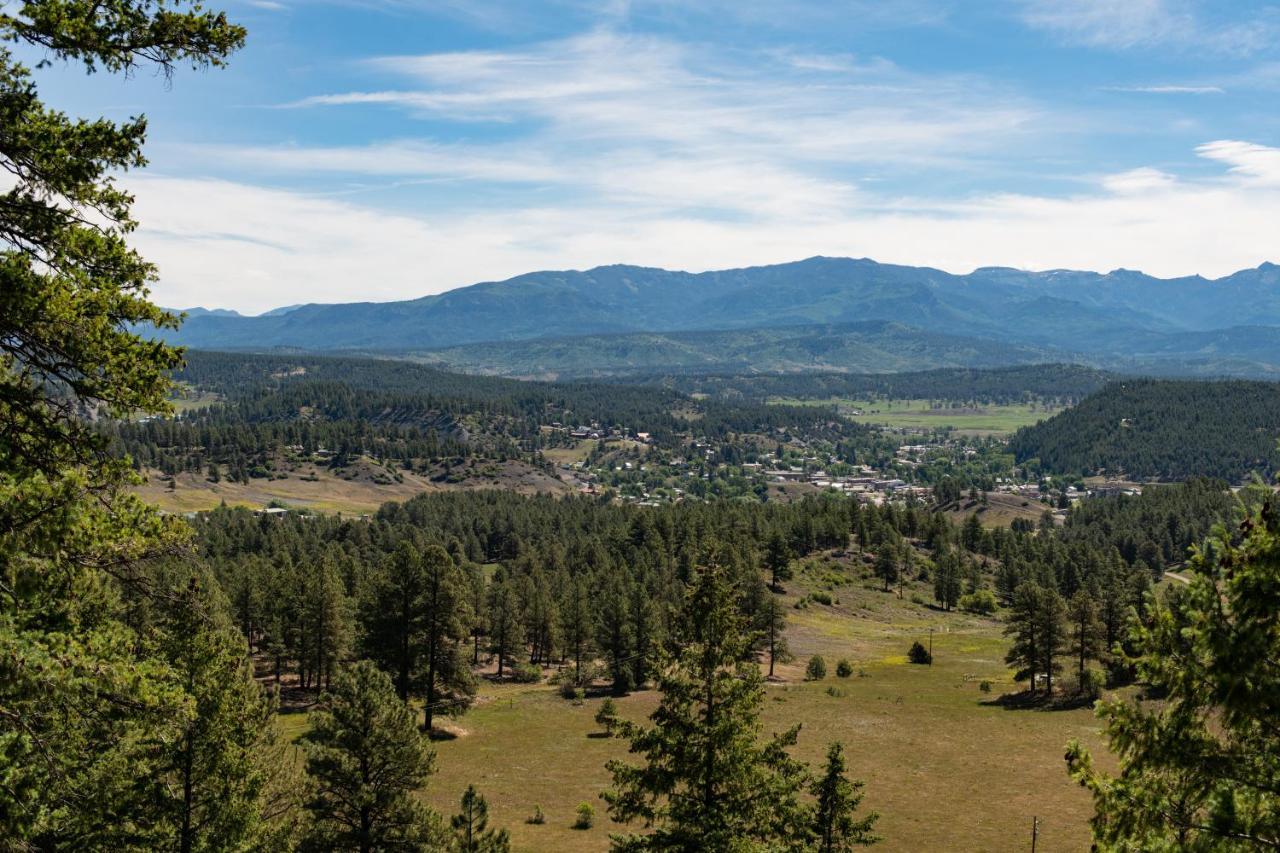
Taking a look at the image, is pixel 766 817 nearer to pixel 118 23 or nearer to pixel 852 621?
pixel 118 23

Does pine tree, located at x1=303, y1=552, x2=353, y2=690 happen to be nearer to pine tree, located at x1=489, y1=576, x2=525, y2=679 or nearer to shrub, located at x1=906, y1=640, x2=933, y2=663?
pine tree, located at x1=489, y1=576, x2=525, y2=679

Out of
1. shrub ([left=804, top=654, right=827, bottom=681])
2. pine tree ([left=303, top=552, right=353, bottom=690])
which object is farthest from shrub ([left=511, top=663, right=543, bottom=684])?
shrub ([left=804, top=654, right=827, bottom=681])

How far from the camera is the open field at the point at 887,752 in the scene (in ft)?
147

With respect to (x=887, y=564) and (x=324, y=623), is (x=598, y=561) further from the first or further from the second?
(x=324, y=623)

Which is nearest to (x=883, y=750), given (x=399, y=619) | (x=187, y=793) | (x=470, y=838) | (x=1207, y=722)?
(x=399, y=619)

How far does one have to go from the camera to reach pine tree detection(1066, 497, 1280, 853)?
980cm

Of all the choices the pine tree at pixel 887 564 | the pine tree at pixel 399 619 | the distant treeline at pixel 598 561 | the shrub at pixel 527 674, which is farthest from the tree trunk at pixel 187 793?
the pine tree at pixel 887 564

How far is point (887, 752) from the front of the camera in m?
61.2

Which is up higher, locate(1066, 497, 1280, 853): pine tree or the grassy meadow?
locate(1066, 497, 1280, 853): pine tree

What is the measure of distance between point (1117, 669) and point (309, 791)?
7343 cm

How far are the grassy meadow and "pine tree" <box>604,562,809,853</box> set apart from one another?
32.9ft

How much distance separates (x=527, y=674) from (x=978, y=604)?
266 ft

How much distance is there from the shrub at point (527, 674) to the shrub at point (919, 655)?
42869 mm

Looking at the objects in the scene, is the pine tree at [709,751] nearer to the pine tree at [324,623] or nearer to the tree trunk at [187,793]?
the tree trunk at [187,793]
